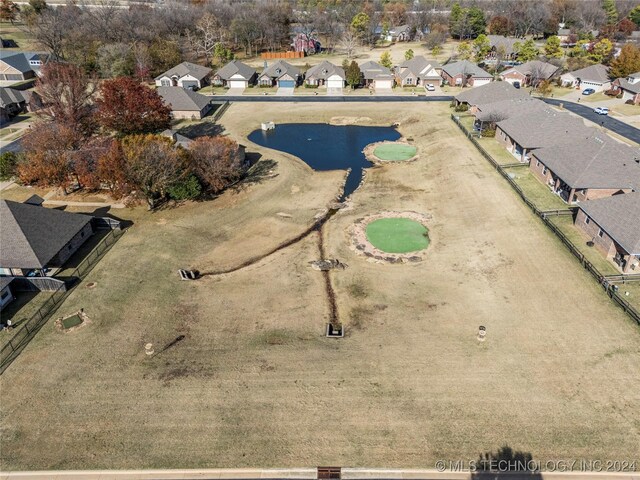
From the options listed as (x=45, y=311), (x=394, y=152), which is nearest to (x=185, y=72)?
(x=394, y=152)

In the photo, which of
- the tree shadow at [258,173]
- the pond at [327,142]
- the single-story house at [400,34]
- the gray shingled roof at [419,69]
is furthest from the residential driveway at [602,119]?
the single-story house at [400,34]

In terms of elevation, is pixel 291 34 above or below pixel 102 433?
above

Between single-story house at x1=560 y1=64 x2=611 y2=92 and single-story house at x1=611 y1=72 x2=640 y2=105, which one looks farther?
single-story house at x1=560 y1=64 x2=611 y2=92

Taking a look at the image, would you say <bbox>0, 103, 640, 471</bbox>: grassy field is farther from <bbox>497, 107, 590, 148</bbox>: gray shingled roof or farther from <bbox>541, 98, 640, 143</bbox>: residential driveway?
<bbox>541, 98, 640, 143</bbox>: residential driveway

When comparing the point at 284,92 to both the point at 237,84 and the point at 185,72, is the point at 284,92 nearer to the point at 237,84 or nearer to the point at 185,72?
the point at 237,84

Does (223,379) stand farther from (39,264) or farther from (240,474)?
(39,264)

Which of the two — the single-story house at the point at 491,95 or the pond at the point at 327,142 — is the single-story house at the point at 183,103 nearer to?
the pond at the point at 327,142

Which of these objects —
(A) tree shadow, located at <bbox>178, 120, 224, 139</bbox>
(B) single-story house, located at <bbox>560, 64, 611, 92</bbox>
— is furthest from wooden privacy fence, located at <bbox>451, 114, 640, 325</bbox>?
(B) single-story house, located at <bbox>560, 64, 611, 92</bbox>

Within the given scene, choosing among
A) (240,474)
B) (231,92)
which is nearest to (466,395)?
(240,474)
